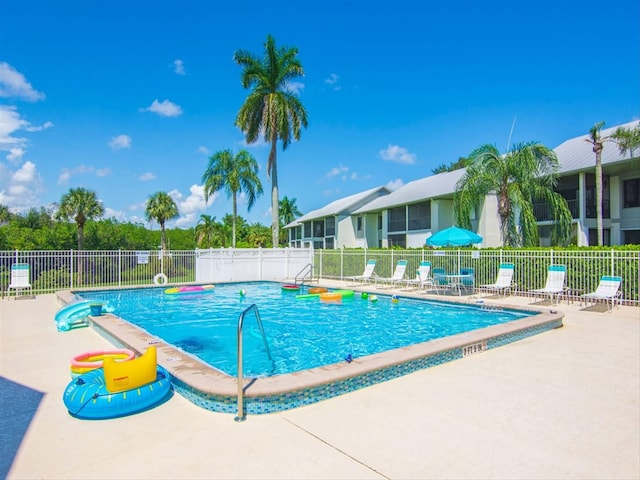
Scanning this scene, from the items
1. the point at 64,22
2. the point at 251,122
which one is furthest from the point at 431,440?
the point at 251,122

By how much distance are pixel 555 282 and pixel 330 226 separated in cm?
3122

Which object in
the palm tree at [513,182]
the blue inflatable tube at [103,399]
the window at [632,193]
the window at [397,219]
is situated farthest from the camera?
the window at [397,219]

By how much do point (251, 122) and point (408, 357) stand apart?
2286 cm

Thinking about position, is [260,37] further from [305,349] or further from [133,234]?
[133,234]

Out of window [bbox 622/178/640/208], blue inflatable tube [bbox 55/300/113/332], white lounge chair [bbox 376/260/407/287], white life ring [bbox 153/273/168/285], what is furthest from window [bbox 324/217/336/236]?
blue inflatable tube [bbox 55/300/113/332]

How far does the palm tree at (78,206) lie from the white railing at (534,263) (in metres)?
18.7

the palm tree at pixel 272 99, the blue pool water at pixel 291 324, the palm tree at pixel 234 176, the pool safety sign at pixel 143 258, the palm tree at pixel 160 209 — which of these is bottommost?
the blue pool water at pixel 291 324

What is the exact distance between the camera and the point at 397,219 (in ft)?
111

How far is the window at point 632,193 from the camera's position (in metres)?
20.7

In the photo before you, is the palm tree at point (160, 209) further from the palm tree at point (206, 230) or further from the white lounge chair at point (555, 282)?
the white lounge chair at point (555, 282)

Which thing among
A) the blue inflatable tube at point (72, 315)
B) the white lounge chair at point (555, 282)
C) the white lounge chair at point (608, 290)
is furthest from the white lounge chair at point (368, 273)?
the blue inflatable tube at point (72, 315)

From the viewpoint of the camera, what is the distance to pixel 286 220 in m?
60.1

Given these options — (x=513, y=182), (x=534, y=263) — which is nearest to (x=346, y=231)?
(x=513, y=182)

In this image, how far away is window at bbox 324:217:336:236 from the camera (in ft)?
138
